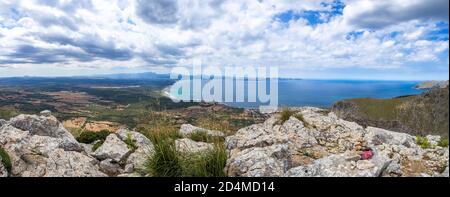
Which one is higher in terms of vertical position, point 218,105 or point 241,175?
point 218,105

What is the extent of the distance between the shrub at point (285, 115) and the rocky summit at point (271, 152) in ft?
0.45

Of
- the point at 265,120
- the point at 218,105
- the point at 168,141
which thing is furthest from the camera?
the point at 265,120

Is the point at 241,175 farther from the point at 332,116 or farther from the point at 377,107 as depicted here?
the point at 377,107

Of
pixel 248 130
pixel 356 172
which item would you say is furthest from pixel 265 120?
pixel 356 172

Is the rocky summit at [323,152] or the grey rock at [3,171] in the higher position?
the rocky summit at [323,152]

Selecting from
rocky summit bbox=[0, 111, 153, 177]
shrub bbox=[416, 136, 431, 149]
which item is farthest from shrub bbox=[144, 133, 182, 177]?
shrub bbox=[416, 136, 431, 149]

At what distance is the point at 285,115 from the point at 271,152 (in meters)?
4.72

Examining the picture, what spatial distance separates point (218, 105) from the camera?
9.38m

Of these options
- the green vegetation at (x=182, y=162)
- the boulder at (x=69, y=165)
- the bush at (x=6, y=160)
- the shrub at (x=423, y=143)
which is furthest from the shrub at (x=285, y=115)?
the bush at (x=6, y=160)

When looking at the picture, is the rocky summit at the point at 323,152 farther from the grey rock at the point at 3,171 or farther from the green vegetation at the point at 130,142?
the grey rock at the point at 3,171

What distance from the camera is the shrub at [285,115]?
1234 cm

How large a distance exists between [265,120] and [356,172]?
6.28 m

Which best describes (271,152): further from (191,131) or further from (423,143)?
(191,131)

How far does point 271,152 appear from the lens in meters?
7.88
